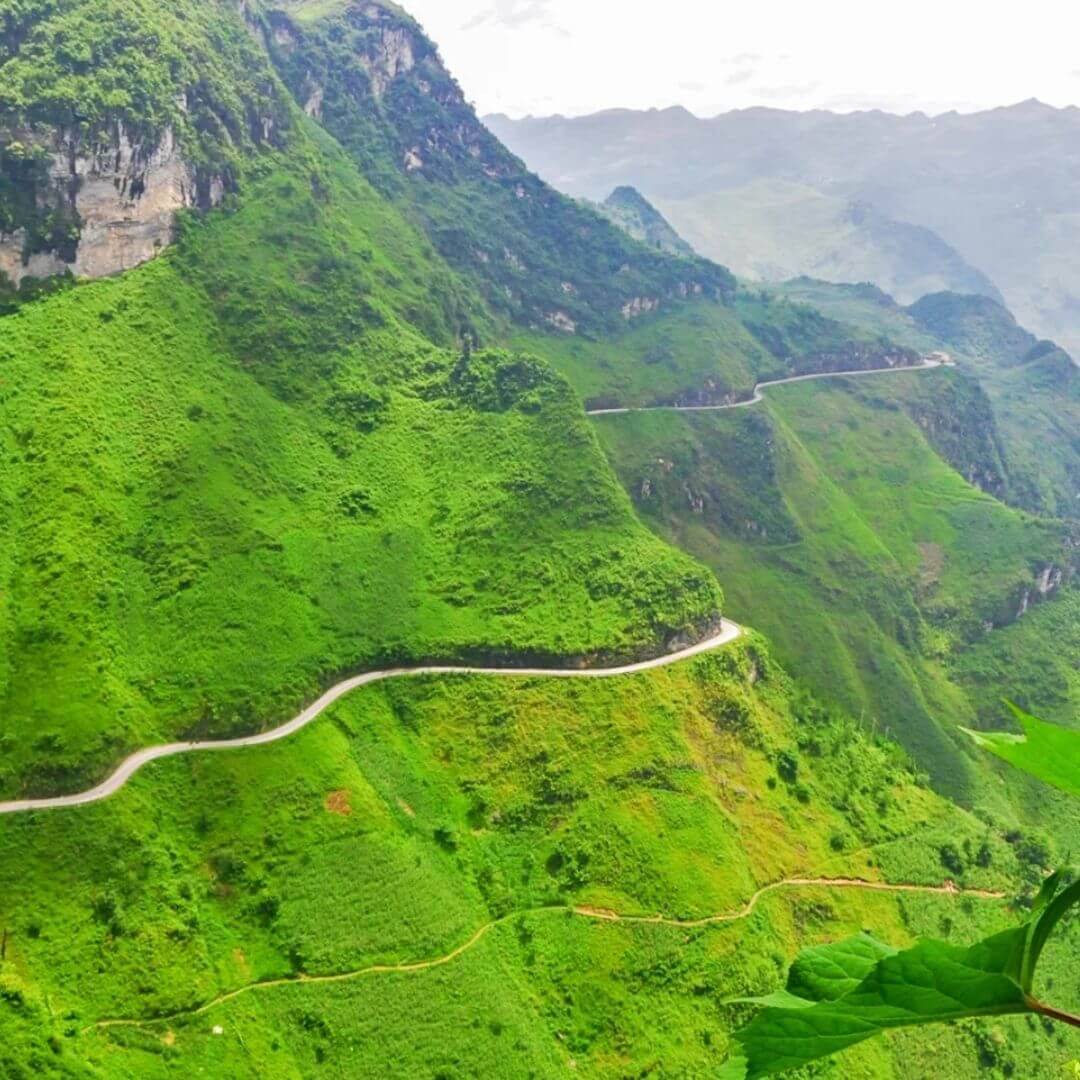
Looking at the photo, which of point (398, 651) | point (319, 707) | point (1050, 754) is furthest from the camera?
point (398, 651)

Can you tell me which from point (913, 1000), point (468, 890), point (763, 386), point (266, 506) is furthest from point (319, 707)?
point (763, 386)

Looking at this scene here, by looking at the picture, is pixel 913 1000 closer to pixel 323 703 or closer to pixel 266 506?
pixel 323 703

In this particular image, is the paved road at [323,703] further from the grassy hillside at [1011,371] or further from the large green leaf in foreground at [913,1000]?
the grassy hillside at [1011,371]

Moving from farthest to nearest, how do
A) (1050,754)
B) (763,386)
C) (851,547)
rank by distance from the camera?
Answer: (763,386) → (851,547) → (1050,754)

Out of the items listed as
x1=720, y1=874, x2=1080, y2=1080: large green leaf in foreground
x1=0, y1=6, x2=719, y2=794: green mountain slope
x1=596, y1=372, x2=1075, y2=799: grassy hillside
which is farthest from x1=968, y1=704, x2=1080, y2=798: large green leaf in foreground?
x1=596, y1=372, x2=1075, y2=799: grassy hillside

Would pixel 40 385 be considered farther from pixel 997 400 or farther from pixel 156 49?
pixel 997 400

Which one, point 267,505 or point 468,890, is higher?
point 267,505
